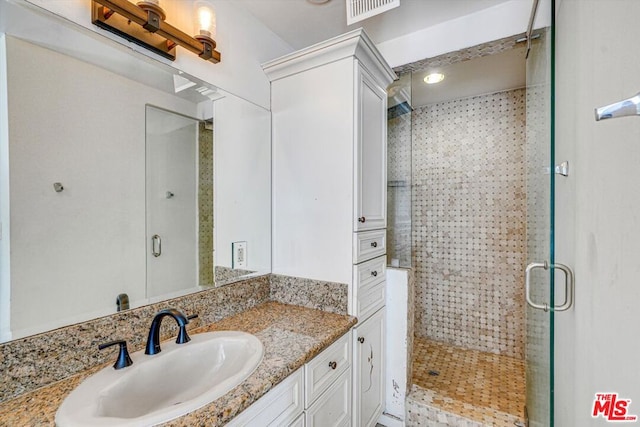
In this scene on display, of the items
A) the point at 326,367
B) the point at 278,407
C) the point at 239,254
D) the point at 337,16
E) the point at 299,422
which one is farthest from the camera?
the point at 337,16

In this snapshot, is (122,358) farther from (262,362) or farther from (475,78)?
(475,78)

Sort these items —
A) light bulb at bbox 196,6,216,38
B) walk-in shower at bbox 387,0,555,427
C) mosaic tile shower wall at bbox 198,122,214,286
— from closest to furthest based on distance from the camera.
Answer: light bulb at bbox 196,6,216,38
mosaic tile shower wall at bbox 198,122,214,286
walk-in shower at bbox 387,0,555,427

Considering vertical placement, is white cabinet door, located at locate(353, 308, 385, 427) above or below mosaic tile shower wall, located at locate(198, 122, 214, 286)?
below

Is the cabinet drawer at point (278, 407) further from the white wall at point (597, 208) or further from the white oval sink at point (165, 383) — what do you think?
the white wall at point (597, 208)

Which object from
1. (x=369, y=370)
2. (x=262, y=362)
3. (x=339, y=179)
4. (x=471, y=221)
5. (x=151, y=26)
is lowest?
(x=369, y=370)

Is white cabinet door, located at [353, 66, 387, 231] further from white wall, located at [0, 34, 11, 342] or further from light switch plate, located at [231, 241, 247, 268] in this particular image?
white wall, located at [0, 34, 11, 342]

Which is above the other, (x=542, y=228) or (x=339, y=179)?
(x=339, y=179)

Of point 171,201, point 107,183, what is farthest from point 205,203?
point 107,183

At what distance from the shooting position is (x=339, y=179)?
1461 millimetres

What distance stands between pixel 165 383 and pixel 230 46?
5.08 feet

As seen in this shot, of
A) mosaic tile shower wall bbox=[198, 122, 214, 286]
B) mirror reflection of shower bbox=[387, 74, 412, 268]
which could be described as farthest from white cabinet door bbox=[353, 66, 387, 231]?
mosaic tile shower wall bbox=[198, 122, 214, 286]

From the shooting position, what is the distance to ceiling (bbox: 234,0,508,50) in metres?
1.53

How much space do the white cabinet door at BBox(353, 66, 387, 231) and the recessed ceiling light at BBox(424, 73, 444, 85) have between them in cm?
65

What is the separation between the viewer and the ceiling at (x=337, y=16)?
153 centimetres
